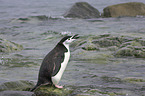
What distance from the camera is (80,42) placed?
10.5 m

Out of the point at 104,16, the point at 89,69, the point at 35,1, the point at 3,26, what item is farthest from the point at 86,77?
the point at 35,1

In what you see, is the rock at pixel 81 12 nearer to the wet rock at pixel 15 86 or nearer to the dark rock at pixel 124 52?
the dark rock at pixel 124 52

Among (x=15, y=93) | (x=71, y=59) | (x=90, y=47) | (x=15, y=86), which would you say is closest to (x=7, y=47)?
(x=71, y=59)

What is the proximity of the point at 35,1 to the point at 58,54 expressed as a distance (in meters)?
25.2

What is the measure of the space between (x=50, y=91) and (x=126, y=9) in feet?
44.3

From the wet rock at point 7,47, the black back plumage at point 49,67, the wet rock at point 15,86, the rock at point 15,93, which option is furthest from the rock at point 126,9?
the rock at point 15,93

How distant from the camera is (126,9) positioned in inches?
688

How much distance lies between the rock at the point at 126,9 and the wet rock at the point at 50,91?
1302cm

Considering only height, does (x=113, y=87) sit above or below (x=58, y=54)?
below

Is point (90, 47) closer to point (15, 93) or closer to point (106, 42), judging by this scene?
point (106, 42)

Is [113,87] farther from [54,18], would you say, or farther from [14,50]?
[54,18]

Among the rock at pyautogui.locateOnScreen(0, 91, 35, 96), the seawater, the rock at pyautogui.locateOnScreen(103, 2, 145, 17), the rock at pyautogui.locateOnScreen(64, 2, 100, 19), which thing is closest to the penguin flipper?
the rock at pyautogui.locateOnScreen(0, 91, 35, 96)

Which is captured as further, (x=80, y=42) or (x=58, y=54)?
(x=80, y=42)

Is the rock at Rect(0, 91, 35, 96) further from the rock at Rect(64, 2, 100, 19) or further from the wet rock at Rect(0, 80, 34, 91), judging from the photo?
the rock at Rect(64, 2, 100, 19)
